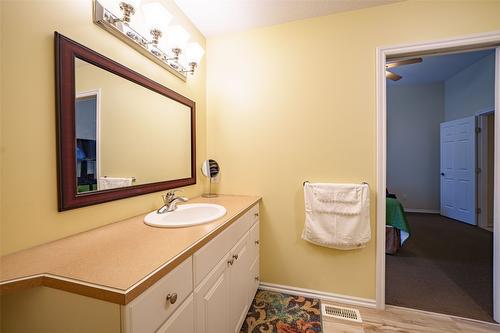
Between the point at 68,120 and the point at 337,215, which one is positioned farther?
the point at 337,215

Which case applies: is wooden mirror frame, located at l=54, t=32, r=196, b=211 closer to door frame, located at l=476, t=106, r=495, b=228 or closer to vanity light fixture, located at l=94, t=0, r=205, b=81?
vanity light fixture, located at l=94, t=0, r=205, b=81

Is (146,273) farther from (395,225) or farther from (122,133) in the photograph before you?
(395,225)

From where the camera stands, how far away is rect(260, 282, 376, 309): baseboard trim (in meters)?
1.67

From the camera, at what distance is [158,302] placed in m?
0.66

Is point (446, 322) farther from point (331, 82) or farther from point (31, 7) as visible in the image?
point (31, 7)

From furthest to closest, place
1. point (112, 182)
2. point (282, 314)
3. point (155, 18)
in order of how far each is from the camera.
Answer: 1. point (282, 314)
2. point (155, 18)
3. point (112, 182)

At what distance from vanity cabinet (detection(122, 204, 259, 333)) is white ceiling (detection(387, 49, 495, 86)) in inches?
149

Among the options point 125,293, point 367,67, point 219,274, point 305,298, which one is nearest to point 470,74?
point 367,67

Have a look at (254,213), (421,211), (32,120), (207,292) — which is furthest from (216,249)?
(421,211)

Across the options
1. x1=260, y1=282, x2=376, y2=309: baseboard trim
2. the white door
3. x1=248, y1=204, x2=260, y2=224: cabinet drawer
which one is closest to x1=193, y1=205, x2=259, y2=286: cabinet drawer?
x1=248, y1=204, x2=260, y2=224: cabinet drawer

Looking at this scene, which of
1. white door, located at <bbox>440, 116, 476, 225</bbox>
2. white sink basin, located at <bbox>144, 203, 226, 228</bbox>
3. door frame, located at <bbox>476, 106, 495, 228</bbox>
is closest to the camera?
white sink basin, located at <bbox>144, 203, 226, 228</bbox>

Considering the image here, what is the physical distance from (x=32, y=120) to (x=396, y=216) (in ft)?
9.94

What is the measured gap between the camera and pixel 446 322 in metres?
1.49

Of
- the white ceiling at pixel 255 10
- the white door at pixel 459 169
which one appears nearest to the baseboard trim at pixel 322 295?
the white ceiling at pixel 255 10
